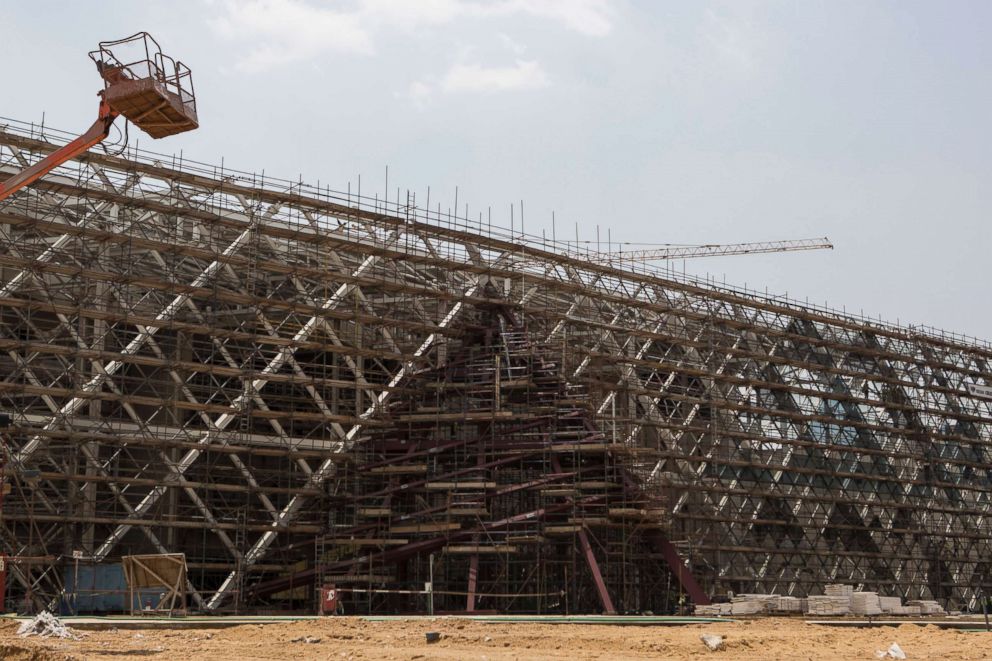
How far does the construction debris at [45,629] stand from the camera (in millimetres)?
29359

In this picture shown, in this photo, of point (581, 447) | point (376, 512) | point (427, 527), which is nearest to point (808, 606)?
point (581, 447)

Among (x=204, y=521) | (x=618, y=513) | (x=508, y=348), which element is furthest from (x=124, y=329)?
(x=618, y=513)

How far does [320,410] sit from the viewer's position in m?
50.6

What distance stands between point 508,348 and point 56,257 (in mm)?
16095

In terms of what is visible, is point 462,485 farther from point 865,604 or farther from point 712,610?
point 865,604

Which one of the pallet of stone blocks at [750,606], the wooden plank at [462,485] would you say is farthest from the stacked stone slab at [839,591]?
the wooden plank at [462,485]

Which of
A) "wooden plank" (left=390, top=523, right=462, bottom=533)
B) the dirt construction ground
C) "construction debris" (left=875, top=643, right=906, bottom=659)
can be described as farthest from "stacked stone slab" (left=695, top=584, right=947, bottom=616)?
"construction debris" (left=875, top=643, right=906, bottom=659)

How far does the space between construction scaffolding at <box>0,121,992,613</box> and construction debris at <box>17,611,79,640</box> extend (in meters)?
10.1

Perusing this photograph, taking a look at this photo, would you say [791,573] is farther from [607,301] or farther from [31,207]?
[31,207]

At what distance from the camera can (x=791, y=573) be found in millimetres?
63125

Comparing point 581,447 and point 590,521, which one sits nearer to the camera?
point 590,521

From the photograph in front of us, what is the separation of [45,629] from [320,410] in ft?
71.0

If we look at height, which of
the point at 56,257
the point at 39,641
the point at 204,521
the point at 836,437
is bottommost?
the point at 39,641

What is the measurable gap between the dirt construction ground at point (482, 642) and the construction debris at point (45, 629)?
12.0 inches
